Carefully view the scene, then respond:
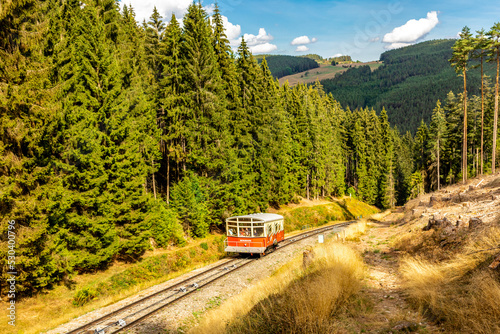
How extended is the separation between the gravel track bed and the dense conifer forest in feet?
14.4

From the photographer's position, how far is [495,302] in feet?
17.5

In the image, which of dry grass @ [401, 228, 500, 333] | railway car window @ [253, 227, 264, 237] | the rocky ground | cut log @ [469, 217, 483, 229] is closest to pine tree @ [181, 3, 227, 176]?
railway car window @ [253, 227, 264, 237]

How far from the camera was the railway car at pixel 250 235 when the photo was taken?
2003cm

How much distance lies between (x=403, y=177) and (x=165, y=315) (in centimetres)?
7723

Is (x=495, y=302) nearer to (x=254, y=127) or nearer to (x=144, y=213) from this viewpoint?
(x=144, y=213)

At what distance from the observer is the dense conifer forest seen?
43.1 feet

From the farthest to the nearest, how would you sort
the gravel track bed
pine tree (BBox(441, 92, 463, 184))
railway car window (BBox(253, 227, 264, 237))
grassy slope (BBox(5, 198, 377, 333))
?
pine tree (BBox(441, 92, 463, 184)) < railway car window (BBox(253, 227, 264, 237)) < grassy slope (BBox(5, 198, 377, 333)) < the gravel track bed

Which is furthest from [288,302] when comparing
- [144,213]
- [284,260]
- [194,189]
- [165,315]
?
[194,189]

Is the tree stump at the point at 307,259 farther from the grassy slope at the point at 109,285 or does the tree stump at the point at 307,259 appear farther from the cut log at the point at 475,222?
the grassy slope at the point at 109,285

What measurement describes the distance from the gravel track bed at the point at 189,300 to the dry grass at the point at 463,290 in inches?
292

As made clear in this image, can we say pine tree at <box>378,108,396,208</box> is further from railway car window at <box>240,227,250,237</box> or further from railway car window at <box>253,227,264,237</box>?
railway car window at <box>240,227,250,237</box>

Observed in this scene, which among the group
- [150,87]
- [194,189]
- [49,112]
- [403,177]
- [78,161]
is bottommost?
[403,177]

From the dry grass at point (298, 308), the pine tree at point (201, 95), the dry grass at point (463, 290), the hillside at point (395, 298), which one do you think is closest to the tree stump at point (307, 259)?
the hillside at point (395, 298)

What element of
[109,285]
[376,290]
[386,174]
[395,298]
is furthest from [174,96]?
[386,174]
